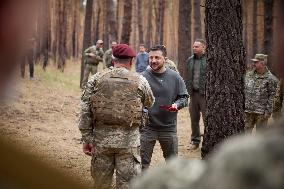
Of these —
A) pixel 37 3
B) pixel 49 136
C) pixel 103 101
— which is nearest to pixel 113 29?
pixel 49 136

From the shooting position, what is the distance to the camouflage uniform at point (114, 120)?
4.86 metres

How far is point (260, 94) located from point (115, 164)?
4.76m

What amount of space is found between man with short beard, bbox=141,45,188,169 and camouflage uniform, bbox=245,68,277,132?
2.93m

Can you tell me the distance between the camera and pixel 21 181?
0.79m

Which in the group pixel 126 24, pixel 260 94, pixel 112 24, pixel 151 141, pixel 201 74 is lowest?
pixel 151 141

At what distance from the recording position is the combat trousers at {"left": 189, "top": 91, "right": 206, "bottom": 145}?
9.60 metres

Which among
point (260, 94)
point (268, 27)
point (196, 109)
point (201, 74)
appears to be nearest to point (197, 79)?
point (201, 74)

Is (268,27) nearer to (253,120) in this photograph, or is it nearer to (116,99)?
(253,120)

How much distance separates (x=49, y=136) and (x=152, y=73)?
501cm

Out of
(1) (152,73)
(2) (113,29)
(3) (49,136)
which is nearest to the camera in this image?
(1) (152,73)

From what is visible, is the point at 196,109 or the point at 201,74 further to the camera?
the point at 196,109

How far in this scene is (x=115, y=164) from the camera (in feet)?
16.8

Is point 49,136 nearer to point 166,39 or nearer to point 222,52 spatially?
point 222,52

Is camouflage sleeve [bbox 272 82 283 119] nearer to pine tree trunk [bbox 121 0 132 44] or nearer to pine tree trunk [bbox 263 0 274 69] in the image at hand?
pine tree trunk [bbox 121 0 132 44]
